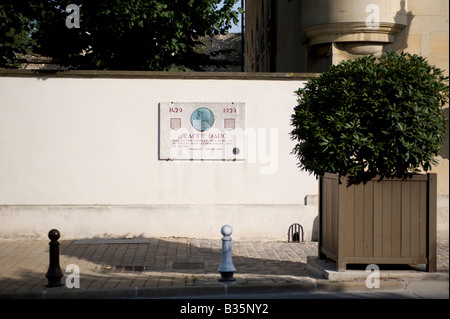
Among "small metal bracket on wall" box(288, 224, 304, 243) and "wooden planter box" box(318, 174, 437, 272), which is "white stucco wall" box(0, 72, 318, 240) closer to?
"small metal bracket on wall" box(288, 224, 304, 243)

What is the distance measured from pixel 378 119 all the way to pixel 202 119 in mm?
5112

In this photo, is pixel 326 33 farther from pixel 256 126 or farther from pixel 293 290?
pixel 293 290

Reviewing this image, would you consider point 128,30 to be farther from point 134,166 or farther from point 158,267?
point 158,267

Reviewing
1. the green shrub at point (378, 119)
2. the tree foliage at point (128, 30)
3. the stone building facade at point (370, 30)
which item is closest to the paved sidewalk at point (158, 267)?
the green shrub at point (378, 119)

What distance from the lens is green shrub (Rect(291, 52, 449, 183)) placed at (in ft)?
28.3

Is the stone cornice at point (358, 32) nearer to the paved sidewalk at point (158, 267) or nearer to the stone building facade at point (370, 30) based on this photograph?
the stone building facade at point (370, 30)

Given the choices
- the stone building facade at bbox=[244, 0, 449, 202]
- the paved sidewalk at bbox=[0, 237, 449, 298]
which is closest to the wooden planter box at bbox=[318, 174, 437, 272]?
the paved sidewalk at bbox=[0, 237, 449, 298]

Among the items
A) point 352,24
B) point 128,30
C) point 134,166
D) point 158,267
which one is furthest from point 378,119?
point 128,30

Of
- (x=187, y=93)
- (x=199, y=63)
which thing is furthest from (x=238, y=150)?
(x=199, y=63)

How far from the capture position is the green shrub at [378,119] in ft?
28.3

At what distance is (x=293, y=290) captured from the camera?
27.9 feet

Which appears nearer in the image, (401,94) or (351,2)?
(401,94)

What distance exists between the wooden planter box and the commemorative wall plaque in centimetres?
452

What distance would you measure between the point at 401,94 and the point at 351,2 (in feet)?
21.4
